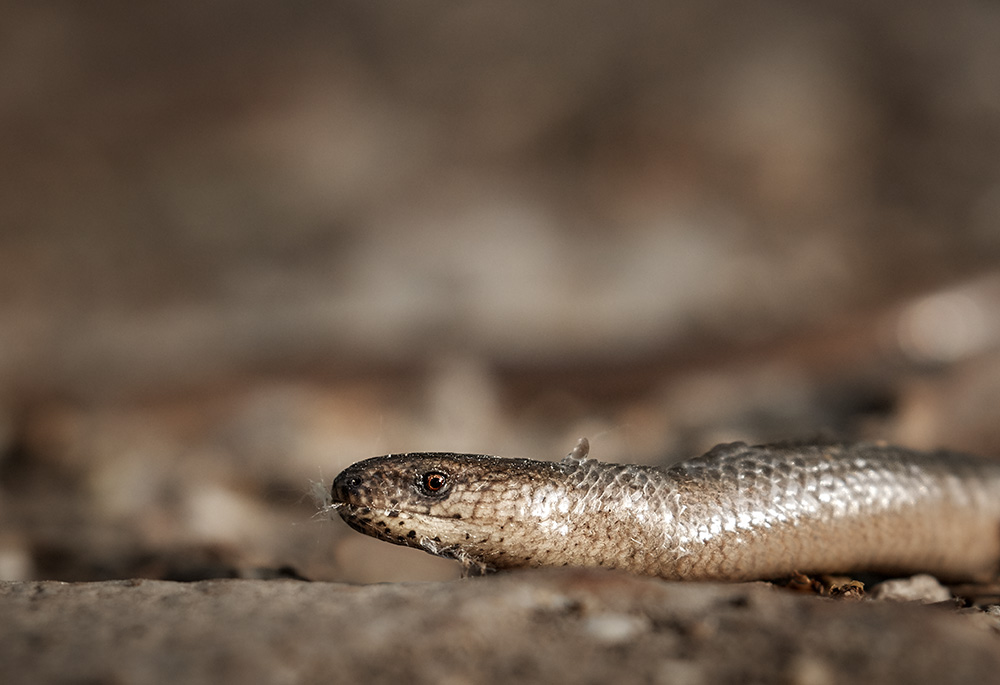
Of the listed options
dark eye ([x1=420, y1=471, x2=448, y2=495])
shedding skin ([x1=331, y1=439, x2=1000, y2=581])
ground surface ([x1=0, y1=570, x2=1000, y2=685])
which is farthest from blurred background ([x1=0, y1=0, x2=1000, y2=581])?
ground surface ([x1=0, y1=570, x2=1000, y2=685])

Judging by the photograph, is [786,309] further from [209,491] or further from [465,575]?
[465,575]

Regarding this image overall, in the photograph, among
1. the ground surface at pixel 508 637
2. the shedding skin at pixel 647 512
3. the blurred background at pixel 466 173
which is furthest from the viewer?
the blurred background at pixel 466 173

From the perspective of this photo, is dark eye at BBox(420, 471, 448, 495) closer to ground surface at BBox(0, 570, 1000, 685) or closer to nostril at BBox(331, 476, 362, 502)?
nostril at BBox(331, 476, 362, 502)

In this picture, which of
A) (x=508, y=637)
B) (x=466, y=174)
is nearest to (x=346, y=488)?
(x=508, y=637)

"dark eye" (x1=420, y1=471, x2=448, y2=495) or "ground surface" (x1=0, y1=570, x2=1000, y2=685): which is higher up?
"dark eye" (x1=420, y1=471, x2=448, y2=495)

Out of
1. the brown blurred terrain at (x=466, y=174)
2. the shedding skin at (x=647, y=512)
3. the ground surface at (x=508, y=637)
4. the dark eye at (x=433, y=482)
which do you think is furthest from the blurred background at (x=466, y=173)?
the ground surface at (x=508, y=637)

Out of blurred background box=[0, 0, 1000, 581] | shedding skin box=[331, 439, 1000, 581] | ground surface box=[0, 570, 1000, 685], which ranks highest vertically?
blurred background box=[0, 0, 1000, 581]

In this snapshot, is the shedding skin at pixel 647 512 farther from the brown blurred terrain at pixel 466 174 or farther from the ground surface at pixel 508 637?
the brown blurred terrain at pixel 466 174
